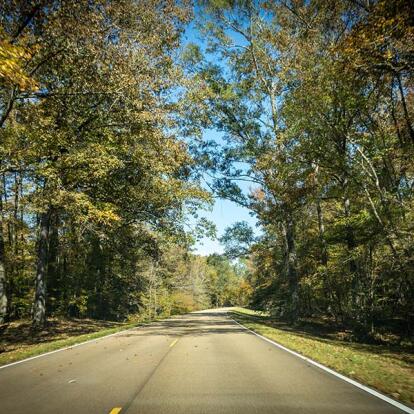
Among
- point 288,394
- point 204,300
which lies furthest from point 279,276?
point 204,300

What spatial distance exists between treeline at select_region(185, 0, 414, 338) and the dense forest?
0.29 ft

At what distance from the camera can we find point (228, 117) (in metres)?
22.2

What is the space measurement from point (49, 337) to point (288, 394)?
1355 centimetres

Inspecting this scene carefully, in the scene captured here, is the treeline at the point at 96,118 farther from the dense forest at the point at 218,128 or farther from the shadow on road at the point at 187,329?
the shadow on road at the point at 187,329

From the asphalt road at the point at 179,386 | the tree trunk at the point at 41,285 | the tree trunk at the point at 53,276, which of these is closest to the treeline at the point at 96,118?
the tree trunk at the point at 41,285

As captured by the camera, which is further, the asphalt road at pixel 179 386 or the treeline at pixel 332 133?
the treeline at pixel 332 133

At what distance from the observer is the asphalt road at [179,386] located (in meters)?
4.84

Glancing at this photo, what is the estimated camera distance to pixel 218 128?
22.8m

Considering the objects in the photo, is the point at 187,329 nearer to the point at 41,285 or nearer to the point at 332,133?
the point at 41,285

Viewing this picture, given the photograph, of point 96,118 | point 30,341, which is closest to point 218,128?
point 96,118

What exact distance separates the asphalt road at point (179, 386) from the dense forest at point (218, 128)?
18.4 ft

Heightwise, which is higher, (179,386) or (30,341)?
(179,386)

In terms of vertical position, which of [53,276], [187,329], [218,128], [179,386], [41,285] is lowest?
[187,329]

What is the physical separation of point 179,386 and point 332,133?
1189 cm
